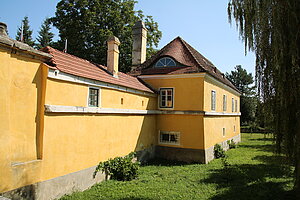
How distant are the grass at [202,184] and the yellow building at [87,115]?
3.65 ft

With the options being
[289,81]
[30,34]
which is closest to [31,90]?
[289,81]

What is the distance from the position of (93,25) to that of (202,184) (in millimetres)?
19452

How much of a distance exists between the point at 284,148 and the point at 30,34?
48.5 metres

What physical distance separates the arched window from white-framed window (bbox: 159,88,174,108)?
6.40 ft

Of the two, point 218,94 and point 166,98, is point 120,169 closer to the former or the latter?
point 166,98

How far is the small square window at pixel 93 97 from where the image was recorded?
9096mm

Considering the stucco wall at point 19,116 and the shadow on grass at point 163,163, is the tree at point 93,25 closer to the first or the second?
the shadow on grass at point 163,163

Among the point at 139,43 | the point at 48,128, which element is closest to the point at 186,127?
the point at 139,43

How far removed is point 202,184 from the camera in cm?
957

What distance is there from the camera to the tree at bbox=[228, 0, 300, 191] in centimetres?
577

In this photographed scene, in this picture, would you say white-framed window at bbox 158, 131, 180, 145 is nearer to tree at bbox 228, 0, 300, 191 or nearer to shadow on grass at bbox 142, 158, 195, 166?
shadow on grass at bbox 142, 158, 195, 166

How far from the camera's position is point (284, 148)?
648 centimetres

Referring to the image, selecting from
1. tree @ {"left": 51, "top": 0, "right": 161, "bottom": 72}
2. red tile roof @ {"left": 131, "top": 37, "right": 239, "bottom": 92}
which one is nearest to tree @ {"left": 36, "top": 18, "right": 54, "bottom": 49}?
tree @ {"left": 51, "top": 0, "right": 161, "bottom": 72}

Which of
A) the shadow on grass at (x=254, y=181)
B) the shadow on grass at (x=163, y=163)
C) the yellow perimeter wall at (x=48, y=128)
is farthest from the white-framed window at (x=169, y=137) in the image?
the shadow on grass at (x=254, y=181)
